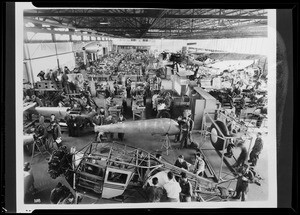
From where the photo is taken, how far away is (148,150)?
1.62 metres

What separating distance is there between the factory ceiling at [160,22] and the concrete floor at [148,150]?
0.54m

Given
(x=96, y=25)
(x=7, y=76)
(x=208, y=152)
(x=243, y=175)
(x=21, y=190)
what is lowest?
(x=21, y=190)

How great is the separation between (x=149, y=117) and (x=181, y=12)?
760mm

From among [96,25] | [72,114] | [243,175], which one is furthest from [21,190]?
[243,175]

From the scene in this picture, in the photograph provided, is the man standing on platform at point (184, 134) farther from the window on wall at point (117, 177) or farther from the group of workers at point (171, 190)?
the window on wall at point (117, 177)

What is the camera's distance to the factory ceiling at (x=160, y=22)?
153cm

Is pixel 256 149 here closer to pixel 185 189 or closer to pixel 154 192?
pixel 185 189

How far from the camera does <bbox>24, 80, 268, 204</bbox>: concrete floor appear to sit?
1.59 m

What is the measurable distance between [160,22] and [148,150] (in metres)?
0.90

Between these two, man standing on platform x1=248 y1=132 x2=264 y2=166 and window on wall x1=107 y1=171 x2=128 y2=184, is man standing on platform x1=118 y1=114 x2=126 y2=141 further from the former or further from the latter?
man standing on platform x1=248 y1=132 x2=264 y2=166

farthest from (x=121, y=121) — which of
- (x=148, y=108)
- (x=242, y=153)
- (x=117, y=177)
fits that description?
(x=242, y=153)
